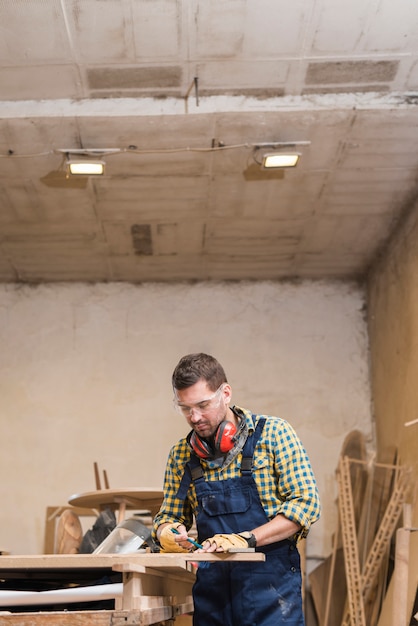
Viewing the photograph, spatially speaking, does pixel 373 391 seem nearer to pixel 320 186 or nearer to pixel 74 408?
pixel 320 186

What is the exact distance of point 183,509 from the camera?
2.71 metres

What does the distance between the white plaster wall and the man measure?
4.30 metres

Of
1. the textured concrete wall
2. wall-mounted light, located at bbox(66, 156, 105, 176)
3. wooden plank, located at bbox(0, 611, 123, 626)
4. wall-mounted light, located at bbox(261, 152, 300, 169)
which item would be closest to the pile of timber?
the textured concrete wall

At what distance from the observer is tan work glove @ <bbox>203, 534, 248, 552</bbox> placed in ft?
7.16

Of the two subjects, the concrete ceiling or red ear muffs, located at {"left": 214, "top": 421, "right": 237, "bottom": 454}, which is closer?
red ear muffs, located at {"left": 214, "top": 421, "right": 237, "bottom": 454}

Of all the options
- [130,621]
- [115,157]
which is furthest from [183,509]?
[115,157]

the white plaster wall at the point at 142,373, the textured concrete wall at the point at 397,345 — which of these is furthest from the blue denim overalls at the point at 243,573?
the white plaster wall at the point at 142,373

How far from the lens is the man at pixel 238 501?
2.38 meters

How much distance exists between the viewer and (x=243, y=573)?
2.40 meters

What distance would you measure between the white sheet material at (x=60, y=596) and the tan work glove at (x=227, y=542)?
30 cm

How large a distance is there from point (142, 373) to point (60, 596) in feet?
16.1

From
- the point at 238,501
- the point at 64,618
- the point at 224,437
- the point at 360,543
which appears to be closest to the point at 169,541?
the point at 238,501

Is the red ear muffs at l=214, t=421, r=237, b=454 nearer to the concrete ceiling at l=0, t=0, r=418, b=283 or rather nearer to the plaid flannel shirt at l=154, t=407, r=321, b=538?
the plaid flannel shirt at l=154, t=407, r=321, b=538

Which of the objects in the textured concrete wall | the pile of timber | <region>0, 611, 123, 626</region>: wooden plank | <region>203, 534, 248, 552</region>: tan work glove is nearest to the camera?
<region>0, 611, 123, 626</region>: wooden plank
